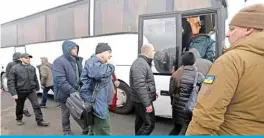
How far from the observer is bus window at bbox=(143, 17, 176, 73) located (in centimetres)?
554

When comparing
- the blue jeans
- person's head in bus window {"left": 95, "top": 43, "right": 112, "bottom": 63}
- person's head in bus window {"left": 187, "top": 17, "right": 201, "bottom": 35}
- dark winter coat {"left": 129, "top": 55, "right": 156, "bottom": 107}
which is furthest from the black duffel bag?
the blue jeans

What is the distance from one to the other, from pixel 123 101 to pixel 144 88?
293 cm

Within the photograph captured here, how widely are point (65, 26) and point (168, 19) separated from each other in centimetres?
439

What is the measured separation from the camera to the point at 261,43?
5.34 ft

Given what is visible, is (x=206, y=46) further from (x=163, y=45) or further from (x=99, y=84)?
(x=99, y=84)

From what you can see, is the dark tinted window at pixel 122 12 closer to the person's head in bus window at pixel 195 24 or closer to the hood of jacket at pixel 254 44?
the person's head in bus window at pixel 195 24

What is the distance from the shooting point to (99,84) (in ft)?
11.9

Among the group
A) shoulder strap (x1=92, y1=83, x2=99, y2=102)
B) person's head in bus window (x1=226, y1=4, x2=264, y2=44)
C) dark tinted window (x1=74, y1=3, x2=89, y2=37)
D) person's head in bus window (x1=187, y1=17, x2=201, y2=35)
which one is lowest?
shoulder strap (x1=92, y1=83, x2=99, y2=102)

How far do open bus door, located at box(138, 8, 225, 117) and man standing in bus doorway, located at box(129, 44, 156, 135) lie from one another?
1.38 m

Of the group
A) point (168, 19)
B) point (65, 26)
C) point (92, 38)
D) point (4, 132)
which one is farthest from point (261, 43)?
point (65, 26)

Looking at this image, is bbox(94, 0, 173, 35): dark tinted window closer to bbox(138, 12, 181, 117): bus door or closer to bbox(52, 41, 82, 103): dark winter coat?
bbox(138, 12, 181, 117): bus door

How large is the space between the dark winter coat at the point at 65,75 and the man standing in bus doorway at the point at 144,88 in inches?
44.6

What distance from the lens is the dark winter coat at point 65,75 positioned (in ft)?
14.9

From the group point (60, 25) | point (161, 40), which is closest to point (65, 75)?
point (161, 40)
